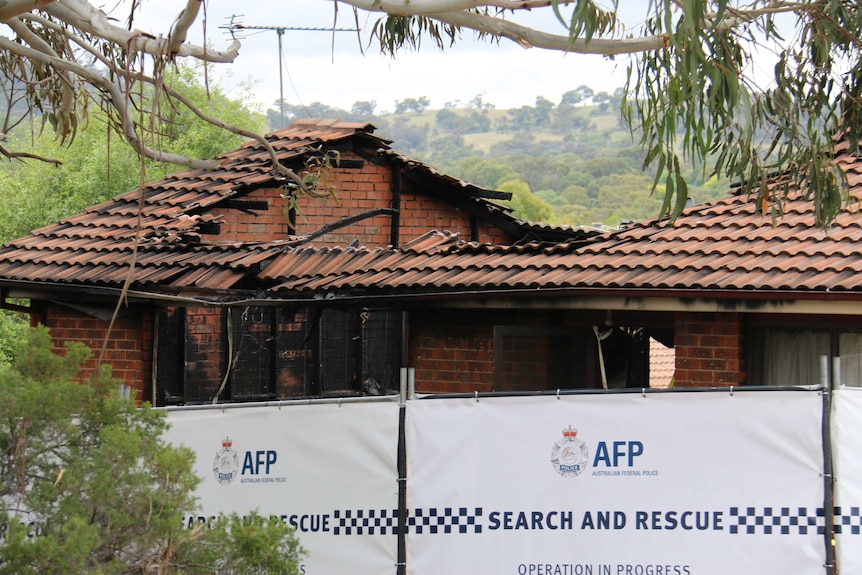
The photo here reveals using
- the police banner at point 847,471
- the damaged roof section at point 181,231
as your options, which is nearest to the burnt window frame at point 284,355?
the damaged roof section at point 181,231

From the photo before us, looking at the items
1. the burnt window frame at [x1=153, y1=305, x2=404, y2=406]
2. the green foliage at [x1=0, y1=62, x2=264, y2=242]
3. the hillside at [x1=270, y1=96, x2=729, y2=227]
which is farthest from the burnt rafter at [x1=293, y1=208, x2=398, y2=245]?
the hillside at [x1=270, y1=96, x2=729, y2=227]

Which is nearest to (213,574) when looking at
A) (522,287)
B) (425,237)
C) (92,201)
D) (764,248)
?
(522,287)

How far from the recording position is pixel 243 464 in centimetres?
849

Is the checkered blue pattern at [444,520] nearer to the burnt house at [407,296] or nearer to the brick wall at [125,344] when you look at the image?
the burnt house at [407,296]

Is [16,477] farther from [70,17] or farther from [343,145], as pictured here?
[343,145]

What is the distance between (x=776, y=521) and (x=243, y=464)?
363 cm

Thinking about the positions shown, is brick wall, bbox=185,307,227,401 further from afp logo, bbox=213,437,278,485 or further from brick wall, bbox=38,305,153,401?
→ afp logo, bbox=213,437,278,485

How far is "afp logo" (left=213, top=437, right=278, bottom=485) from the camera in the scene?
27.7 feet

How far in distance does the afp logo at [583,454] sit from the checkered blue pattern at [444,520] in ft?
2.09

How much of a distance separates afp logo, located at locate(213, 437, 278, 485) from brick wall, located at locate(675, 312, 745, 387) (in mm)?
3548

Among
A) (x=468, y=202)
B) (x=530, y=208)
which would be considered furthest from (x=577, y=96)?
(x=468, y=202)

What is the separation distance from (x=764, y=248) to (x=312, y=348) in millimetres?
4843

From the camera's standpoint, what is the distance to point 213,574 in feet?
19.5

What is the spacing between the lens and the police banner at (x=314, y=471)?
812 cm
